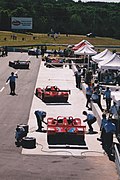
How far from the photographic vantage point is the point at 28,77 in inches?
1799

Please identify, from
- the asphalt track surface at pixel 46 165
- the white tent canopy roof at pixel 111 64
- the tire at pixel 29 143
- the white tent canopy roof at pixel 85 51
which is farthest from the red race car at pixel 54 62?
the tire at pixel 29 143

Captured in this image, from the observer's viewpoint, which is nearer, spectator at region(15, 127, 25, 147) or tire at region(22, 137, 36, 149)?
tire at region(22, 137, 36, 149)

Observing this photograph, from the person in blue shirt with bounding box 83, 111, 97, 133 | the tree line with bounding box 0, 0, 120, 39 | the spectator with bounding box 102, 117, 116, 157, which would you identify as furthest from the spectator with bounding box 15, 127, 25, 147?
the tree line with bounding box 0, 0, 120, 39

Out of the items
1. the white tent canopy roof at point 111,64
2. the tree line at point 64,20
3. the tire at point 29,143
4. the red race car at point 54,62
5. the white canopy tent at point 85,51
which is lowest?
the tree line at point 64,20

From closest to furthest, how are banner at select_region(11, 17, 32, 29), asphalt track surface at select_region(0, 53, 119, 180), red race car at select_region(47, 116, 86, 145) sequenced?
asphalt track surface at select_region(0, 53, 119, 180)
red race car at select_region(47, 116, 86, 145)
banner at select_region(11, 17, 32, 29)

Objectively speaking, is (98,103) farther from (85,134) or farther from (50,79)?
(50,79)

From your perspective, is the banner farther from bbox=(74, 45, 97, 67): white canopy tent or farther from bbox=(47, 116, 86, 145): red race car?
bbox=(47, 116, 86, 145): red race car

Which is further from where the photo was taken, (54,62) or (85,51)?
(54,62)

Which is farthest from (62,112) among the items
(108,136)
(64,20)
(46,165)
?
(64,20)

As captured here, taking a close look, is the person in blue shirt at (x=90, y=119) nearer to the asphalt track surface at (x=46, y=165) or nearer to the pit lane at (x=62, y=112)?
the pit lane at (x=62, y=112)

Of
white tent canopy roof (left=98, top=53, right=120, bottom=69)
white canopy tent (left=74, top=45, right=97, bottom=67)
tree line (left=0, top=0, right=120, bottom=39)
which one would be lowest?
tree line (left=0, top=0, right=120, bottom=39)

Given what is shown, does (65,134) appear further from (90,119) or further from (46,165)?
(46,165)

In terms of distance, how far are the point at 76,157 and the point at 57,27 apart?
377ft

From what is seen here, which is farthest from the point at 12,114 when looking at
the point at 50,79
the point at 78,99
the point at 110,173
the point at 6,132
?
the point at 50,79
